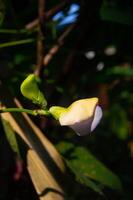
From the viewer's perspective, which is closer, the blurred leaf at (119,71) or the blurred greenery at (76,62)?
the blurred greenery at (76,62)

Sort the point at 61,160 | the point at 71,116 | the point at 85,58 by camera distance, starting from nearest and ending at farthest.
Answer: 1. the point at 71,116
2. the point at 61,160
3. the point at 85,58

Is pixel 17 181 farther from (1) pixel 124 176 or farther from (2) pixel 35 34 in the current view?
(1) pixel 124 176

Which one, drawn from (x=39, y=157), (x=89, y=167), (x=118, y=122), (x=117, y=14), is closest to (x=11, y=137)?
(x=39, y=157)

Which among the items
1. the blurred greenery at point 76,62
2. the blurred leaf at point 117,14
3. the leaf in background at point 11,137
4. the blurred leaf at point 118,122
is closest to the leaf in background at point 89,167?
the blurred greenery at point 76,62

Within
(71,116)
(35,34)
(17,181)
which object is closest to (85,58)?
(35,34)

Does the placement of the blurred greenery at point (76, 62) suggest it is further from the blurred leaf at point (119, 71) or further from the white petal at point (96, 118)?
the white petal at point (96, 118)

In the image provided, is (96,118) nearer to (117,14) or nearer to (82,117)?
(82,117)
